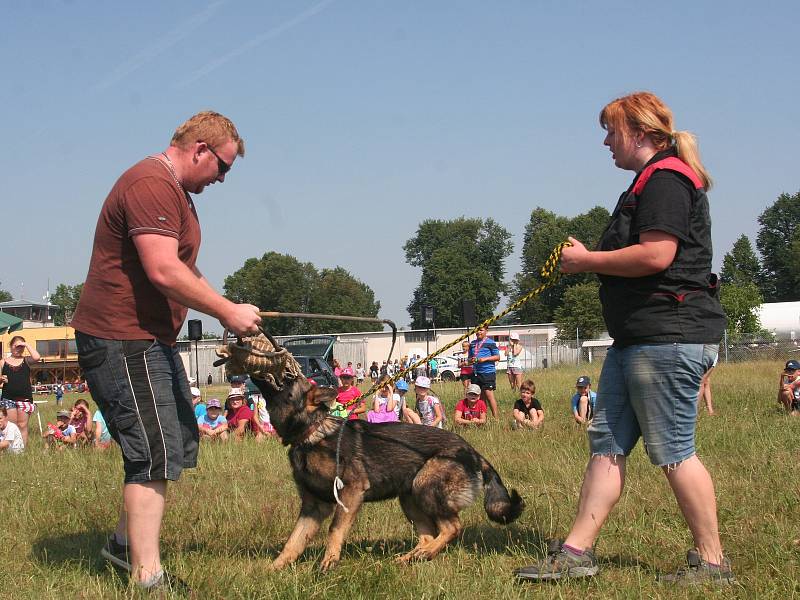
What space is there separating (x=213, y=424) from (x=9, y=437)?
2.69 metres

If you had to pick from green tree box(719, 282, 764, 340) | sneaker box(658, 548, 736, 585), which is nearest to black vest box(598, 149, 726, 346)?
sneaker box(658, 548, 736, 585)

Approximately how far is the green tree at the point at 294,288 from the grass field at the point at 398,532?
78.7m

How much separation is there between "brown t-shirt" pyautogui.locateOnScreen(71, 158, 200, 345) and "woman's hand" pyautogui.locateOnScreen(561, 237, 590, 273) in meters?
1.81

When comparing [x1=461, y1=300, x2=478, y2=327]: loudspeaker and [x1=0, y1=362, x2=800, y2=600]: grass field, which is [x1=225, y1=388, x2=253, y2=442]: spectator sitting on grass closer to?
[x1=0, y1=362, x2=800, y2=600]: grass field

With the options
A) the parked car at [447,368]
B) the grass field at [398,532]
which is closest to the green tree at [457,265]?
the parked car at [447,368]

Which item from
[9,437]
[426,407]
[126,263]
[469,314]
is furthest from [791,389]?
[9,437]

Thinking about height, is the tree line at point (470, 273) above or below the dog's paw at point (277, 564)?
above

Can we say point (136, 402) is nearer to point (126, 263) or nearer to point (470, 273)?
point (126, 263)

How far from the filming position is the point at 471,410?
11898 millimetres

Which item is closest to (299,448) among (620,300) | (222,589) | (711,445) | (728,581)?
(222,589)

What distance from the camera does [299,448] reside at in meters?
4.54

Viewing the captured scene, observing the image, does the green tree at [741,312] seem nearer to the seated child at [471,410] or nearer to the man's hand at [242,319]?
the seated child at [471,410]

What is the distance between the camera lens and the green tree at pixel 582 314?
6481 cm

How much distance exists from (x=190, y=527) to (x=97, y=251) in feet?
7.28
